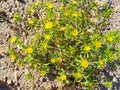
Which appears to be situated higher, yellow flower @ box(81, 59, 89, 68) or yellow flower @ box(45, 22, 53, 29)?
yellow flower @ box(45, 22, 53, 29)

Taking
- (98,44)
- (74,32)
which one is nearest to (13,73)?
(74,32)

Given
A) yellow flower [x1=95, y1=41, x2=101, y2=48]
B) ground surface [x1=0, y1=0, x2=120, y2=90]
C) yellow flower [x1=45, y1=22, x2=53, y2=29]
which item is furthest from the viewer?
ground surface [x1=0, y1=0, x2=120, y2=90]

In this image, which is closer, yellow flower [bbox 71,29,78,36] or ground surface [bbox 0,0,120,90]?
yellow flower [bbox 71,29,78,36]

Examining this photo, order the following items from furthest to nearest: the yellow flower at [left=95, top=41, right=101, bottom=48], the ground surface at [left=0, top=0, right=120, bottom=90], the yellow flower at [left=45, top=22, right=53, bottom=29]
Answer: the ground surface at [left=0, top=0, right=120, bottom=90]
the yellow flower at [left=45, top=22, right=53, bottom=29]
the yellow flower at [left=95, top=41, right=101, bottom=48]

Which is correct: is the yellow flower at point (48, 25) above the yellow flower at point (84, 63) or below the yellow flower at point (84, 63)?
above

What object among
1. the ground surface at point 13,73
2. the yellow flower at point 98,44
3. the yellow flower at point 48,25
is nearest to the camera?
the yellow flower at point 98,44

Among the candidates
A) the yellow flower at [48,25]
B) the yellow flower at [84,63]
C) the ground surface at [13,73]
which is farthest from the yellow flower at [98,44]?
the ground surface at [13,73]

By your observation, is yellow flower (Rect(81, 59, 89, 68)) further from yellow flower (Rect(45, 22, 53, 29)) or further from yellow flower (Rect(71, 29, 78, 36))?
yellow flower (Rect(45, 22, 53, 29))

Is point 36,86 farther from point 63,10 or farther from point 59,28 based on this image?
point 63,10

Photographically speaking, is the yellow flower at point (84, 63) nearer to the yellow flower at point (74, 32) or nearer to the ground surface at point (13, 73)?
the yellow flower at point (74, 32)

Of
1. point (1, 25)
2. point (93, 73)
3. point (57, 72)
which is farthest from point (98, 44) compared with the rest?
point (1, 25)

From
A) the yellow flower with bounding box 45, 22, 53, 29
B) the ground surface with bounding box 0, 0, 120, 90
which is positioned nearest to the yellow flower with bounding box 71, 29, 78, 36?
the yellow flower with bounding box 45, 22, 53, 29

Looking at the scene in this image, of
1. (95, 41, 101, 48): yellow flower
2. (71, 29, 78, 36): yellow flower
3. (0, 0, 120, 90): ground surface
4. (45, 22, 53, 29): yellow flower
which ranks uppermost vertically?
(45, 22, 53, 29): yellow flower
